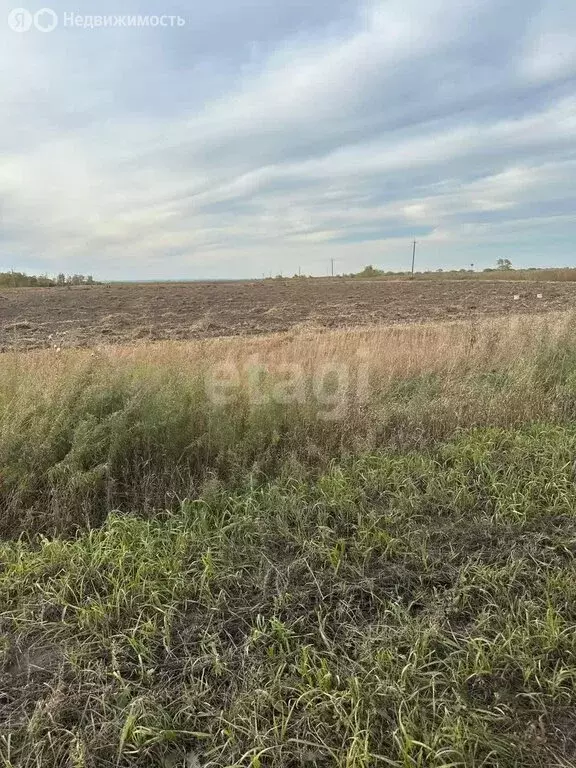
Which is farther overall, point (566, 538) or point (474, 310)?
point (474, 310)

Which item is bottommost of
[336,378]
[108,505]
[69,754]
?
[69,754]

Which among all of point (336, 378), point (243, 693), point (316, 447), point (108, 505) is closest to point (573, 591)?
point (243, 693)

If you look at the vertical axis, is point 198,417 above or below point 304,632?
above

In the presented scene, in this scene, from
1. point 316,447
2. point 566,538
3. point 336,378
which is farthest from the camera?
point 336,378

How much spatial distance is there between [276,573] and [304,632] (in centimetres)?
43

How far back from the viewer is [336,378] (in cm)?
606

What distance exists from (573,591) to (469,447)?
1.93m

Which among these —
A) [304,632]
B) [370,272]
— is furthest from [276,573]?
[370,272]

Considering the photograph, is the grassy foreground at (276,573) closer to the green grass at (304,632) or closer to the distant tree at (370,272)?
the green grass at (304,632)

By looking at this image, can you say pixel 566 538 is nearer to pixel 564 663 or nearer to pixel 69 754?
pixel 564 663

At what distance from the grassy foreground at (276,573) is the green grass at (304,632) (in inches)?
0.4

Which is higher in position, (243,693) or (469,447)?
(469,447)

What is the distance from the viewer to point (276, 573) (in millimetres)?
A: 2814

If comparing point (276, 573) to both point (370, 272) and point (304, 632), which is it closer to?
point (304, 632)
